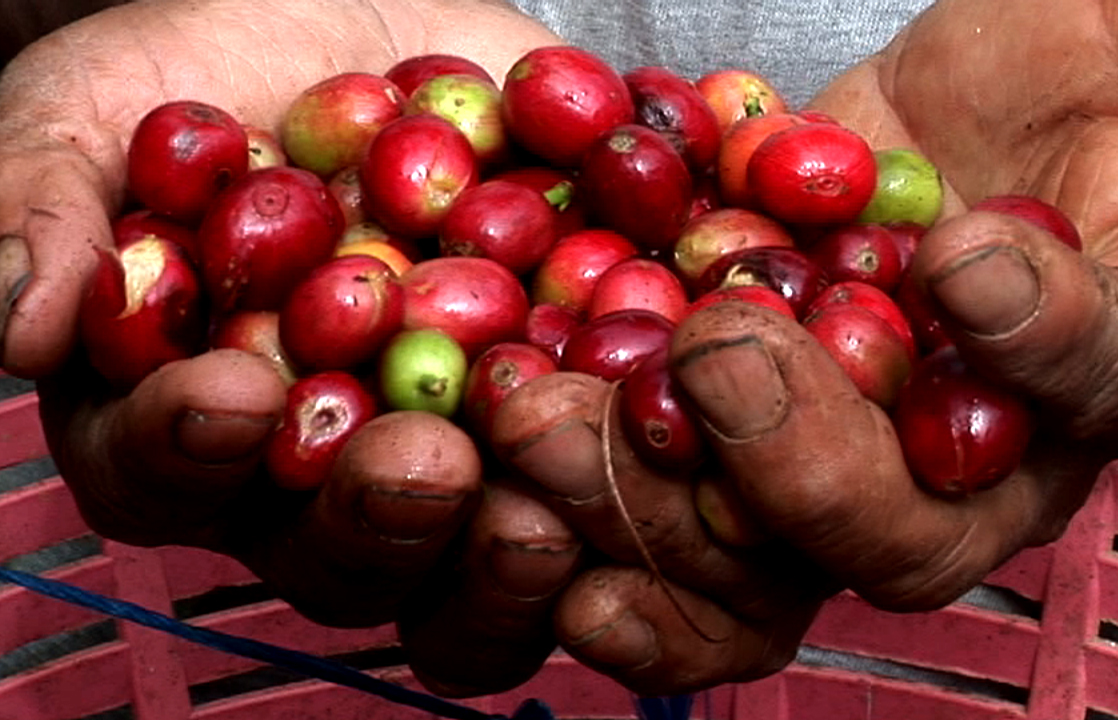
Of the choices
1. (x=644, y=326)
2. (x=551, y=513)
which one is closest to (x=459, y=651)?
(x=551, y=513)

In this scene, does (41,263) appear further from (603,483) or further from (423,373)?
(603,483)

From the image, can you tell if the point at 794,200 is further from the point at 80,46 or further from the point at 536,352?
the point at 80,46

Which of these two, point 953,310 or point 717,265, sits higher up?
point 953,310

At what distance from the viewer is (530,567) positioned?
50.5 inches

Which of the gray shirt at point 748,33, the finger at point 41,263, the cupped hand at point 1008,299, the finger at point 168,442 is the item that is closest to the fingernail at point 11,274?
the finger at point 41,263

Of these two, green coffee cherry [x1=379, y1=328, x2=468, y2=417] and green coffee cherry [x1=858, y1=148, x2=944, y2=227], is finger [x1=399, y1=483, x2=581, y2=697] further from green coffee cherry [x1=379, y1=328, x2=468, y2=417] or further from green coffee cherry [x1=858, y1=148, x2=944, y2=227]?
green coffee cherry [x1=858, y1=148, x2=944, y2=227]

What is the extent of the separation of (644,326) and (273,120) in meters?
0.74

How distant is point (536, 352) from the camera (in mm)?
1409

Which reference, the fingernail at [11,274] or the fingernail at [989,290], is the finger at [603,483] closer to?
the fingernail at [989,290]

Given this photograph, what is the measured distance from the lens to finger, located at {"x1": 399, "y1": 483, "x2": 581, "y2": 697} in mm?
1278

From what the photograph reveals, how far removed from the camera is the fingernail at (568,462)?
1226mm

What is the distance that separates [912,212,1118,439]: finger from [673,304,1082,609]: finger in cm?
10

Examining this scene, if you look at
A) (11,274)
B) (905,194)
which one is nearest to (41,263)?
(11,274)

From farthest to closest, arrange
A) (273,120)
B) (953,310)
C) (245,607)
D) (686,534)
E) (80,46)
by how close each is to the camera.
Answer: (245,607), (273,120), (80,46), (686,534), (953,310)
